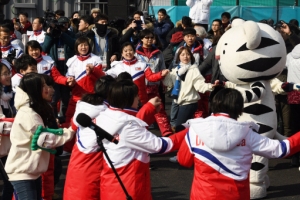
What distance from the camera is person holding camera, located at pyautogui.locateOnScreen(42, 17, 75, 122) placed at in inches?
409

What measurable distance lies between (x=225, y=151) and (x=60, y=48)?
6.36 m

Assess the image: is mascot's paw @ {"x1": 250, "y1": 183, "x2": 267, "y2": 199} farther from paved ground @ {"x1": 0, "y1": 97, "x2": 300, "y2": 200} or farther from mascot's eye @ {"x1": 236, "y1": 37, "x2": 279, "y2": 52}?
mascot's eye @ {"x1": 236, "y1": 37, "x2": 279, "y2": 52}

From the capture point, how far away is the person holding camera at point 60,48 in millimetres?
10391

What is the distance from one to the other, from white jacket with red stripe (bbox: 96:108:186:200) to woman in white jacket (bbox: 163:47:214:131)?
11.7 ft

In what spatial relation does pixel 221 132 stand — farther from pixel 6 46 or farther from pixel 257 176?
pixel 6 46

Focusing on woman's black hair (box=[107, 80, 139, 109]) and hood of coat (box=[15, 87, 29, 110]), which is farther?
hood of coat (box=[15, 87, 29, 110])

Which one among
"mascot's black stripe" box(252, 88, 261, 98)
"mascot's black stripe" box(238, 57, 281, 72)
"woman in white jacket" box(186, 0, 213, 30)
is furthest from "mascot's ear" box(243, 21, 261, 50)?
"woman in white jacket" box(186, 0, 213, 30)

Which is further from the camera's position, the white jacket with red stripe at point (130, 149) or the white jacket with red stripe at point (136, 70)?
the white jacket with red stripe at point (136, 70)

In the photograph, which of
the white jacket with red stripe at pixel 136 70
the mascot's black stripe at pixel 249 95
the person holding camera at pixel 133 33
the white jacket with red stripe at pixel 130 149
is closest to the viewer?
the white jacket with red stripe at pixel 130 149

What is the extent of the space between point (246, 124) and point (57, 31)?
609 centimetres

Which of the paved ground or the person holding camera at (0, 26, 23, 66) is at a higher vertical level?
the person holding camera at (0, 26, 23, 66)

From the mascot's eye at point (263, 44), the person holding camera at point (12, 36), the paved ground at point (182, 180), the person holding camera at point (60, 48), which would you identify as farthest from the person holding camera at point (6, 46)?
the mascot's eye at point (263, 44)

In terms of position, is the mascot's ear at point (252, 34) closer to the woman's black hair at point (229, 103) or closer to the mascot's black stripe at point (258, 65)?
the mascot's black stripe at point (258, 65)

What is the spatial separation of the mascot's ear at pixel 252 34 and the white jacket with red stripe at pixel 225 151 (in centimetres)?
183
